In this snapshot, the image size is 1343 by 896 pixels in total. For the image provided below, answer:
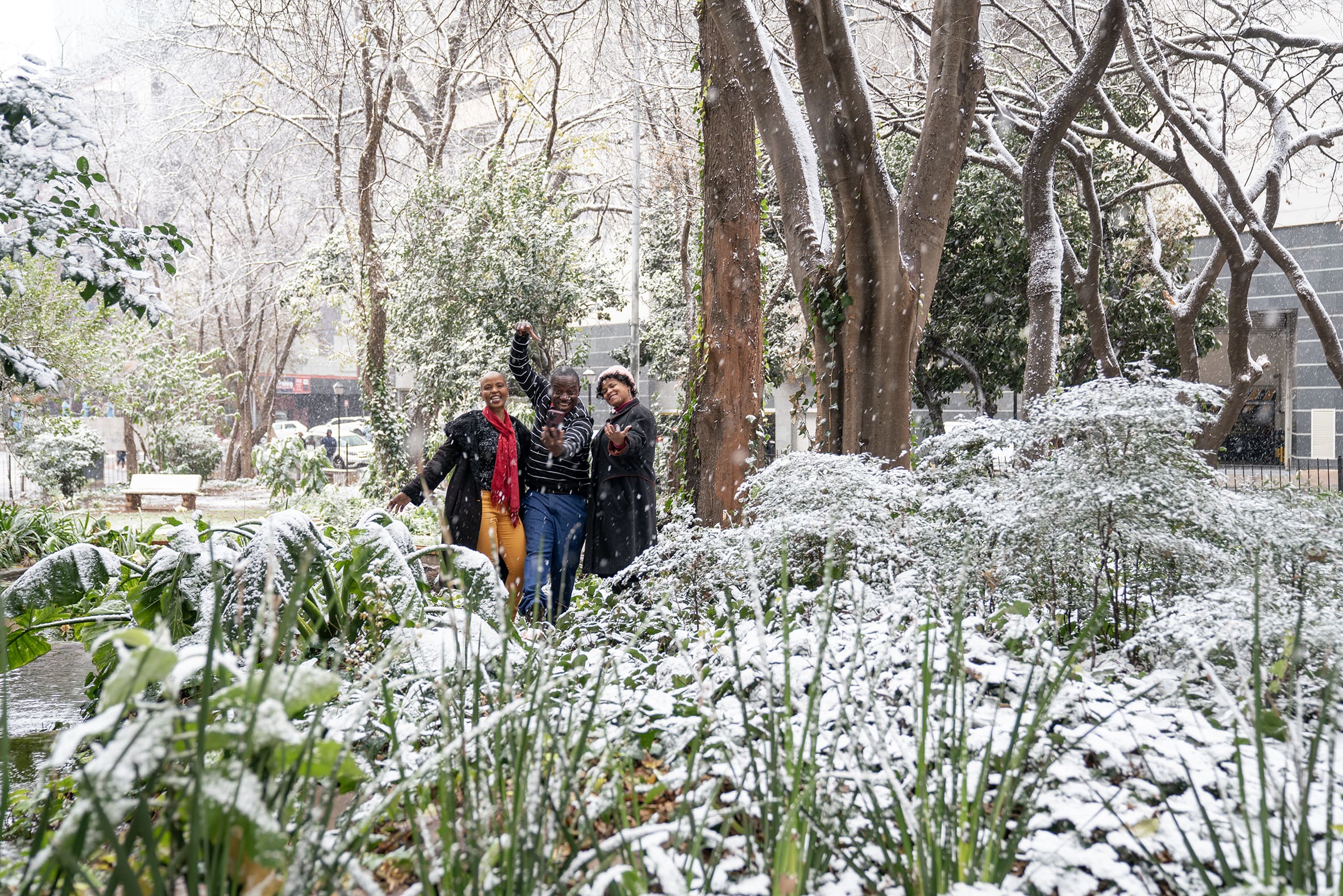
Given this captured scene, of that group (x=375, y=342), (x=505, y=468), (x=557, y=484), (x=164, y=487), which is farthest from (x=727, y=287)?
(x=164, y=487)

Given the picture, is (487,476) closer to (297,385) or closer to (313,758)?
(313,758)

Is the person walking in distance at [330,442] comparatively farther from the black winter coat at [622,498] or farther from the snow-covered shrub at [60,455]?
the black winter coat at [622,498]

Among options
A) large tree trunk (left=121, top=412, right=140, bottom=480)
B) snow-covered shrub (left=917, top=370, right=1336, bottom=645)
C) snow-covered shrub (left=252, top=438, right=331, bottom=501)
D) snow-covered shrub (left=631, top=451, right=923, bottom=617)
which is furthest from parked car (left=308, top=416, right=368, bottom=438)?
→ snow-covered shrub (left=917, top=370, right=1336, bottom=645)

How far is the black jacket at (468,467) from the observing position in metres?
5.90

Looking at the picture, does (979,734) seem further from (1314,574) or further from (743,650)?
(1314,574)

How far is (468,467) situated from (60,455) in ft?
43.3

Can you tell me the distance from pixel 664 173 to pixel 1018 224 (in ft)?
22.5

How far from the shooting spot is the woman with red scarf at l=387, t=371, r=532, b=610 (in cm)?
587

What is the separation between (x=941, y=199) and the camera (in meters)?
5.96

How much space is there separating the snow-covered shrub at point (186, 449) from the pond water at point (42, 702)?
15.6 m

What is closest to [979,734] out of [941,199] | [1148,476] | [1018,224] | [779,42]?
[1148,476]

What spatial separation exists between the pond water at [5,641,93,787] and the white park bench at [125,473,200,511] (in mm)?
10921

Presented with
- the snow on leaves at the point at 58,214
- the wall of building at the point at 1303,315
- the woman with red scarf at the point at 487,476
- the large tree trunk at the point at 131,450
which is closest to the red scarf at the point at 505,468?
the woman with red scarf at the point at 487,476

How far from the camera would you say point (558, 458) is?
5.96 m
